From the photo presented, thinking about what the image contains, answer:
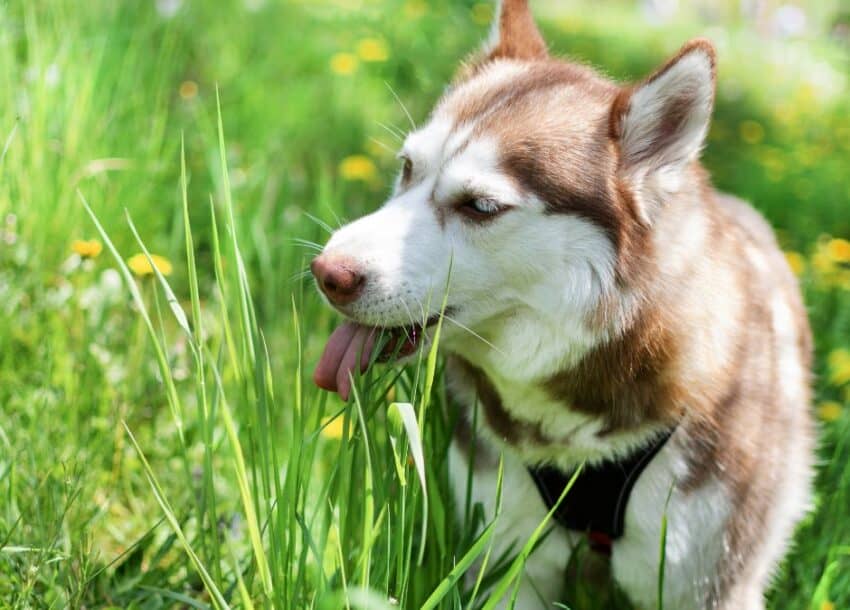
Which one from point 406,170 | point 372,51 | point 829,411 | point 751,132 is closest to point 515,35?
point 406,170

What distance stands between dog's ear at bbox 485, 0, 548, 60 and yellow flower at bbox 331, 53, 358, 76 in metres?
2.18

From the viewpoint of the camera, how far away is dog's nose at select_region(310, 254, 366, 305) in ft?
6.29

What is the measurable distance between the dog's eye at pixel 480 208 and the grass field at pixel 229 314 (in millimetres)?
377

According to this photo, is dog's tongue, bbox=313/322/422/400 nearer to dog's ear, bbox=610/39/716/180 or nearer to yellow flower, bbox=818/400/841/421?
dog's ear, bbox=610/39/716/180

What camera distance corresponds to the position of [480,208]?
2025 mm

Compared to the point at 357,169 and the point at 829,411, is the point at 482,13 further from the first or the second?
the point at 829,411

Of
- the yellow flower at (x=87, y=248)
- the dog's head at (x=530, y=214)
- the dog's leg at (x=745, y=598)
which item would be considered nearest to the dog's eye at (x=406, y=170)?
the dog's head at (x=530, y=214)

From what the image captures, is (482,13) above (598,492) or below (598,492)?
above

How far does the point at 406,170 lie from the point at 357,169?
5.11 ft

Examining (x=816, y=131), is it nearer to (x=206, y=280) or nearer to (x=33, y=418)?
(x=206, y=280)

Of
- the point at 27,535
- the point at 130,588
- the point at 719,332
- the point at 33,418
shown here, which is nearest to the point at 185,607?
the point at 130,588

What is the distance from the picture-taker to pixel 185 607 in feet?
6.95

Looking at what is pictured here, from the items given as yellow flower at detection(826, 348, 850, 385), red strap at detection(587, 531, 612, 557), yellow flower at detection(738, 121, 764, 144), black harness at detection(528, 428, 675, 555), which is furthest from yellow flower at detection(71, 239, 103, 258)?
yellow flower at detection(738, 121, 764, 144)

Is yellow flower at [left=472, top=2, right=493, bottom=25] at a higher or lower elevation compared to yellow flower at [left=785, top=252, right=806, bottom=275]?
higher
